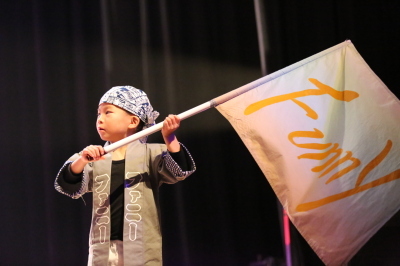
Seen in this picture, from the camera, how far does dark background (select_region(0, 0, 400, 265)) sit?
7.96 feet

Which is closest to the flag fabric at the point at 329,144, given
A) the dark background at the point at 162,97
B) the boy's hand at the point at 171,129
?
the boy's hand at the point at 171,129

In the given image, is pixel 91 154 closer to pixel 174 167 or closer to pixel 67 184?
pixel 67 184

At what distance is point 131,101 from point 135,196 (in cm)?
36

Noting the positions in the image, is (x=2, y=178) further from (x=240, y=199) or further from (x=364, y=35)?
(x=364, y=35)

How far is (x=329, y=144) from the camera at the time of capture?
1.62m

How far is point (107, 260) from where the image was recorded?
146cm

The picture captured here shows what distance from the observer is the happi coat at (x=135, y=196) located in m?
1.47

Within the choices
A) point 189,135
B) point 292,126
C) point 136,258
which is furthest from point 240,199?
point 136,258

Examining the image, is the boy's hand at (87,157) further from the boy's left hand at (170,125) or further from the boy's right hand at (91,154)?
the boy's left hand at (170,125)

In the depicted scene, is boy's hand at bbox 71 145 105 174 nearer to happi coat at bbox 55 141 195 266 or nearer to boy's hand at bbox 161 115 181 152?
happi coat at bbox 55 141 195 266

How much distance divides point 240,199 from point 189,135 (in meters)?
0.48

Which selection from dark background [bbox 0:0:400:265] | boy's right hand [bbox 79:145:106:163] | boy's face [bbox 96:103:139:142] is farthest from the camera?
dark background [bbox 0:0:400:265]

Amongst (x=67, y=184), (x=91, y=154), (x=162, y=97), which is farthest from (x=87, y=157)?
(x=162, y=97)

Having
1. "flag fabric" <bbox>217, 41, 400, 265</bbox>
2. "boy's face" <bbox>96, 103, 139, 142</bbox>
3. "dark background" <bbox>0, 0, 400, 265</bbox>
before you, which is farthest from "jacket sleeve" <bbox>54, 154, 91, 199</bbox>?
"dark background" <bbox>0, 0, 400, 265</bbox>
